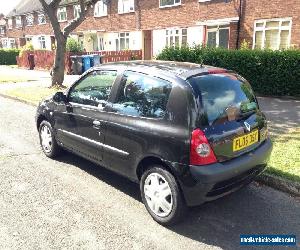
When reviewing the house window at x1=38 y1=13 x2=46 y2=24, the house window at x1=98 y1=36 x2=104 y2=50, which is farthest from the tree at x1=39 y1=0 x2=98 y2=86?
the house window at x1=38 y1=13 x2=46 y2=24

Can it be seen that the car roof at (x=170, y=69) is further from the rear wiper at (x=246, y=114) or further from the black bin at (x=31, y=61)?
the black bin at (x=31, y=61)

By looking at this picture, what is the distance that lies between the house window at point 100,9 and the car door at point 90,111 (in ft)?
80.1

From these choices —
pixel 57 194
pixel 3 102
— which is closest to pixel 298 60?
pixel 57 194

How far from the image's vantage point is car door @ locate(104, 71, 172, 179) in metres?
3.54

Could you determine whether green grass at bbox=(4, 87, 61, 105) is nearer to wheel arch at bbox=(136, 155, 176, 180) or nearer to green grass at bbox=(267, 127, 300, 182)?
wheel arch at bbox=(136, 155, 176, 180)

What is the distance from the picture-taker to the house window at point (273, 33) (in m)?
15.5

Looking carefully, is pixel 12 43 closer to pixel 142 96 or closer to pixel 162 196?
pixel 142 96

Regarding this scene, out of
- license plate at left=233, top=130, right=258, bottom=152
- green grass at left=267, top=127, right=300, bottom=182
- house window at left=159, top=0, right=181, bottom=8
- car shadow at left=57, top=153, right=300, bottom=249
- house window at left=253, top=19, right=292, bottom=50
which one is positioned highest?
house window at left=159, top=0, right=181, bottom=8

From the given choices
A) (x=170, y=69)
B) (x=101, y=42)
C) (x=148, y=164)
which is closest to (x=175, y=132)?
(x=148, y=164)

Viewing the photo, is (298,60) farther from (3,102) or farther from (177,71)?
(3,102)

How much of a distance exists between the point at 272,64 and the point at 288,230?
27.3 feet

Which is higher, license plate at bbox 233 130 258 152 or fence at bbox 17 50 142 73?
fence at bbox 17 50 142 73

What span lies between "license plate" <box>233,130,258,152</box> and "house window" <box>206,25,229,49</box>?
14870mm

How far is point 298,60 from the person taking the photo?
10.1 meters
